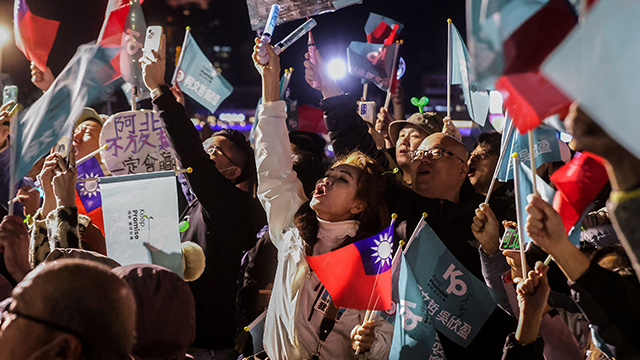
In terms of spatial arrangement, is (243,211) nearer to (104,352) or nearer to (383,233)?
(383,233)

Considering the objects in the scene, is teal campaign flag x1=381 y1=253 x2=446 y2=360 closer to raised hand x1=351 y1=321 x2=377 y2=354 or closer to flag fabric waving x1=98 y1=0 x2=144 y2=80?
raised hand x1=351 y1=321 x2=377 y2=354

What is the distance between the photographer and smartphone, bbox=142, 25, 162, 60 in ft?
13.0

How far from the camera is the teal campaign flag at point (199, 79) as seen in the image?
590 centimetres

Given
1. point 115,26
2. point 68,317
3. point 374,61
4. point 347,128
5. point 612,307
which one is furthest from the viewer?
point 374,61

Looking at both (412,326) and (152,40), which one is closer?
(412,326)

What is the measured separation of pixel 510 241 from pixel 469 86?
7.70ft

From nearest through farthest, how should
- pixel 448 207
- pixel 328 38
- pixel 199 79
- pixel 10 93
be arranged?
1. pixel 448 207
2. pixel 10 93
3. pixel 199 79
4. pixel 328 38

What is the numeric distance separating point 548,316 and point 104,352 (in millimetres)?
2251

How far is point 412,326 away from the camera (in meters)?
3.15

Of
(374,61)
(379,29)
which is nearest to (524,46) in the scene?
(374,61)

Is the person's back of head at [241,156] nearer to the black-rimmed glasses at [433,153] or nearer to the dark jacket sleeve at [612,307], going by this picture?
the black-rimmed glasses at [433,153]

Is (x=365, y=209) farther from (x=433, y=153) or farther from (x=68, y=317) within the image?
(x=68, y=317)

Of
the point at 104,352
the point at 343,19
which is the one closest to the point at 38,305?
the point at 104,352

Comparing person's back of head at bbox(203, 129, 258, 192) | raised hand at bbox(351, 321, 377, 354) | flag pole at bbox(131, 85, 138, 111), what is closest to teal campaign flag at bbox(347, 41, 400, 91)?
person's back of head at bbox(203, 129, 258, 192)
